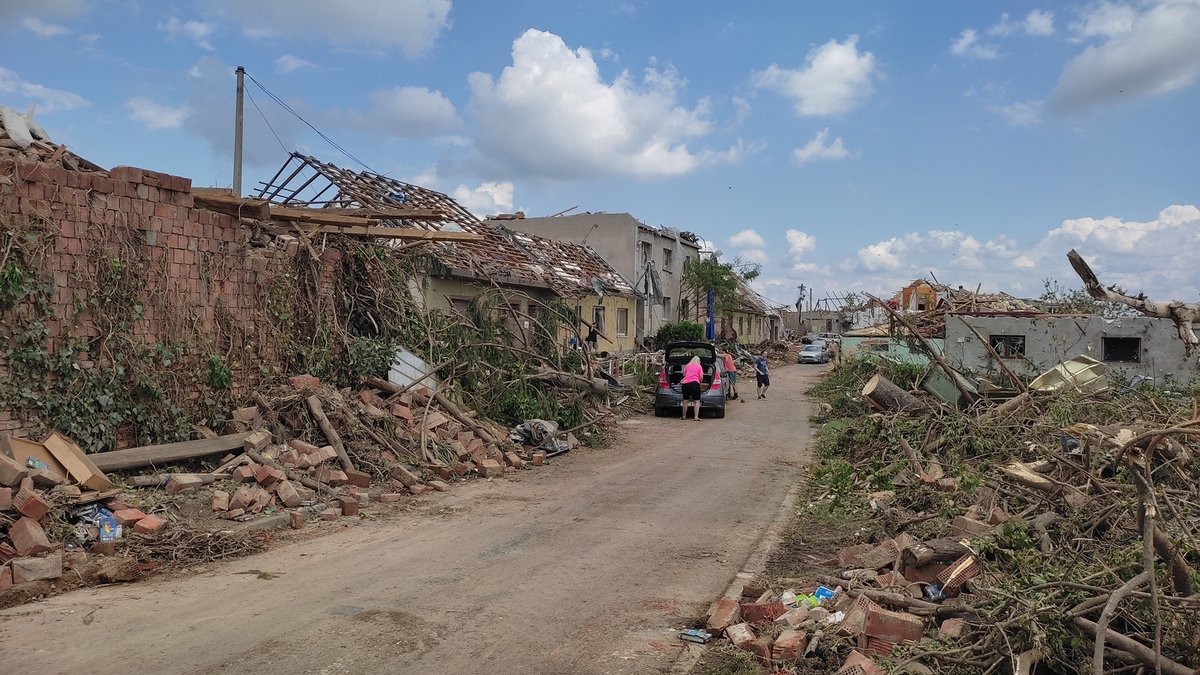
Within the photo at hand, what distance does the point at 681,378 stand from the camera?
68.3 feet

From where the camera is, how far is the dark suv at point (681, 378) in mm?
20500

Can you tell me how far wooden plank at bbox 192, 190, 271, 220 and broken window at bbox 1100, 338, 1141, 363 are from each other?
17.4 metres

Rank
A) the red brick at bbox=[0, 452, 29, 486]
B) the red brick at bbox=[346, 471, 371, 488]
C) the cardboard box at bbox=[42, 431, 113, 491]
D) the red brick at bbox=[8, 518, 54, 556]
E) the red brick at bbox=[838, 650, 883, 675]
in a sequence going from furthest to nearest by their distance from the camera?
the red brick at bbox=[346, 471, 371, 488] → the cardboard box at bbox=[42, 431, 113, 491] → the red brick at bbox=[0, 452, 29, 486] → the red brick at bbox=[8, 518, 54, 556] → the red brick at bbox=[838, 650, 883, 675]

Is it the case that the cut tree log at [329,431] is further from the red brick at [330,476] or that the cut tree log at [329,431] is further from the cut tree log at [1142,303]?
the cut tree log at [1142,303]

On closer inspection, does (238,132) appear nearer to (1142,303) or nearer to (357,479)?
(357,479)

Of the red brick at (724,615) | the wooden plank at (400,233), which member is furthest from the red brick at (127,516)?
the wooden plank at (400,233)

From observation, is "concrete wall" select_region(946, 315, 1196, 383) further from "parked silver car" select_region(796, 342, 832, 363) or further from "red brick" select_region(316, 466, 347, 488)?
"parked silver car" select_region(796, 342, 832, 363)

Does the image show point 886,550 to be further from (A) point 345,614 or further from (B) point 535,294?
(B) point 535,294

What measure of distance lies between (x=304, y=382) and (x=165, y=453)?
266 centimetres

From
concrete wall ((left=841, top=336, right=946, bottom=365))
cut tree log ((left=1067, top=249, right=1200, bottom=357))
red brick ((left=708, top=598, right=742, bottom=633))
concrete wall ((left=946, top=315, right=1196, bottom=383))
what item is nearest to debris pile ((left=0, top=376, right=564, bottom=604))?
red brick ((left=708, top=598, right=742, bottom=633))

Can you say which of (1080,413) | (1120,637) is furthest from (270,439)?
(1080,413)

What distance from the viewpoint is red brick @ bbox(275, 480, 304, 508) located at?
30.1ft

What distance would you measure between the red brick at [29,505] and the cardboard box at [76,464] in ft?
2.71

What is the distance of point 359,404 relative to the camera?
12148 mm
